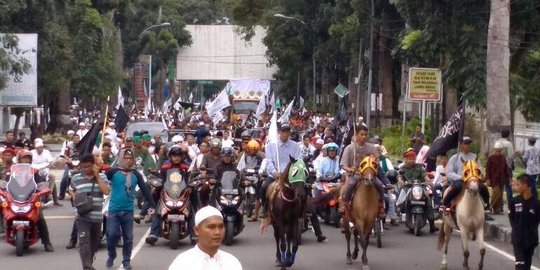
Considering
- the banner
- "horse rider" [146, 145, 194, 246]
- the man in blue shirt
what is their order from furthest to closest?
the banner
"horse rider" [146, 145, 194, 246]
the man in blue shirt

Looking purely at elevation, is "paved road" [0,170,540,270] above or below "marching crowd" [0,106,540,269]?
below

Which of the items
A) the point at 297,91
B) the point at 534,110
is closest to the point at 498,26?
the point at 534,110

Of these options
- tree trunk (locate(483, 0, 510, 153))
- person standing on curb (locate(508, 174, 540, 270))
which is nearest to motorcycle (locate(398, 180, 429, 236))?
tree trunk (locate(483, 0, 510, 153))

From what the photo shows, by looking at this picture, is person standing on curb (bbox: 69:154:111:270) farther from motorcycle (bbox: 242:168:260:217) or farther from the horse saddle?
motorcycle (bbox: 242:168:260:217)

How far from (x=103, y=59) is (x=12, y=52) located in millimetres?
23324

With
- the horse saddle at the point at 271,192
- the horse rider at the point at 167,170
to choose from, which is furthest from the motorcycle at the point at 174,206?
the horse saddle at the point at 271,192

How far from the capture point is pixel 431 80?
31.0 metres

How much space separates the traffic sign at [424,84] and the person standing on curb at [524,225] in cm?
1774

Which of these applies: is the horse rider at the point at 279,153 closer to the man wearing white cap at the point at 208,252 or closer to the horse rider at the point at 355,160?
the horse rider at the point at 355,160

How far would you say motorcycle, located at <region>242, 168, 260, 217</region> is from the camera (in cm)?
1990

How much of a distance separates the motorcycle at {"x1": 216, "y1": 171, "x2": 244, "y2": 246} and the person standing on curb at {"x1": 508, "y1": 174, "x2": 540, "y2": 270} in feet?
19.2

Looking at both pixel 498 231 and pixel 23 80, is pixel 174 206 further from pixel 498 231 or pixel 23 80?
pixel 23 80

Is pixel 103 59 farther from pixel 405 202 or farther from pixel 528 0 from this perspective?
pixel 405 202

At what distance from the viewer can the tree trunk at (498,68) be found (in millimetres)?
23250
